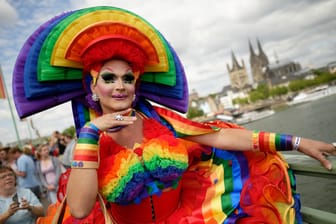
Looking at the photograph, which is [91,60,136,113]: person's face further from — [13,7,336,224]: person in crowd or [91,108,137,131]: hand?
[91,108,137,131]: hand

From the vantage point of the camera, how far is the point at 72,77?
1.56 m

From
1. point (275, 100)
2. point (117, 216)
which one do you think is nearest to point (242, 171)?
point (117, 216)

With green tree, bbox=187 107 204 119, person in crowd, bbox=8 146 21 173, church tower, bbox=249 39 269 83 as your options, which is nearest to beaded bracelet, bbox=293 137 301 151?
person in crowd, bbox=8 146 21 173

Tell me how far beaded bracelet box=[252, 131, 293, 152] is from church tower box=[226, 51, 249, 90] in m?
101

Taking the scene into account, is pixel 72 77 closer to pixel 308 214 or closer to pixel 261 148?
pixel 261 148

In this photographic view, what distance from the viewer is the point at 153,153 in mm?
1378

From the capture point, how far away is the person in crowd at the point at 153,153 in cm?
131

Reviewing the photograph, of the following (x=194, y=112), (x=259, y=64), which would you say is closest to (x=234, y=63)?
(x=259, y=64)

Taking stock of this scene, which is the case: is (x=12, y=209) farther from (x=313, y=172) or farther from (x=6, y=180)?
(x=313, y=172)

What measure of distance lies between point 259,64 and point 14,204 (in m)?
102

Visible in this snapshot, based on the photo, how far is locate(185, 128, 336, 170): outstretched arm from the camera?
1318 mm

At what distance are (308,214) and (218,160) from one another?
0.54 m

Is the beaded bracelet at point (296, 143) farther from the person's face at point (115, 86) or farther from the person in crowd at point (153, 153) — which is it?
the person's face at point (115, 86)

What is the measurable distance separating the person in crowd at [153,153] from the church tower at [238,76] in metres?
101
